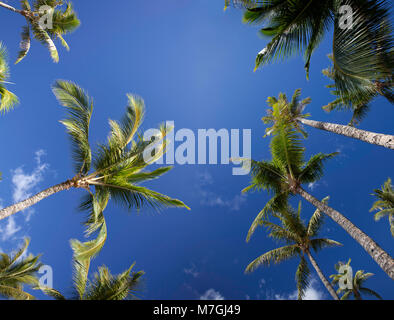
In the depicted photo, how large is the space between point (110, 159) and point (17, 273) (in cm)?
568

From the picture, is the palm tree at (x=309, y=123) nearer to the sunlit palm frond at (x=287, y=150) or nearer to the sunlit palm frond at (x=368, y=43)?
the sunlit palm frond at (x=287, y=150)

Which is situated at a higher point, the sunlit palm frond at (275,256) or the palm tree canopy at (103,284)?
the sunlit palm frond at (275,256)

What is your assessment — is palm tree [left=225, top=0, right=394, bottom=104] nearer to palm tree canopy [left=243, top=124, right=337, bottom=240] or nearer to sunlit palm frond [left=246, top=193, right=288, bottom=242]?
palm tree canopy [left=243, top=124, right=337, bottom=240]

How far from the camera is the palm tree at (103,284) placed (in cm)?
623

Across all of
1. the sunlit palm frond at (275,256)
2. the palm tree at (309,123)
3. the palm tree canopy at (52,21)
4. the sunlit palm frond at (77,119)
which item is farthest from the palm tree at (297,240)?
the palm tree canopy at (52,21)

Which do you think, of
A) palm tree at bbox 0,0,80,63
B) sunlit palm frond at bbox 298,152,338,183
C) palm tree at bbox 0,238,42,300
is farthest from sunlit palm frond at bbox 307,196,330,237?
palm tree at bbox 0,0,80,63

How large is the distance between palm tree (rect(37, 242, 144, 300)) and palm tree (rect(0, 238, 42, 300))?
89.9 inches

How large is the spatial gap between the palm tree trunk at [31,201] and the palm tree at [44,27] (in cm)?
855

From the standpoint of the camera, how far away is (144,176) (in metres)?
7.00

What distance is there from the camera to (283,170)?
8.96 meters

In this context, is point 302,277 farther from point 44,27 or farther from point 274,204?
point 44,27
